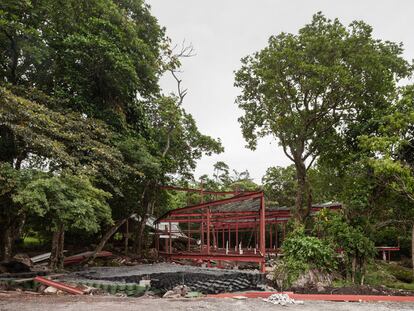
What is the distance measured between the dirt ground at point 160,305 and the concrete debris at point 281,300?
7.4 inches

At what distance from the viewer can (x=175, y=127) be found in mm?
21844

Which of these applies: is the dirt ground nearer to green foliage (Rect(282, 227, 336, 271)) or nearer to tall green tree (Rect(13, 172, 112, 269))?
tall green tree (Rect(13, 172, 112, 269))

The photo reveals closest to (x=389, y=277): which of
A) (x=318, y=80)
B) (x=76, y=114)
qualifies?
(x=318, y=80)

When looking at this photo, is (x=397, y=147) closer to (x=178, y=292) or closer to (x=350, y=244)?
(x=350, y=244)

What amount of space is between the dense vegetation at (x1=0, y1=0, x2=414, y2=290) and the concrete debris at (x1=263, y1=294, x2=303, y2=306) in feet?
8.41

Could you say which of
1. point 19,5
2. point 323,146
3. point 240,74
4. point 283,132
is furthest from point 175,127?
point 19,5

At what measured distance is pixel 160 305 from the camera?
8.27 m

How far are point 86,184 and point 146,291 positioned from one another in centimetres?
361

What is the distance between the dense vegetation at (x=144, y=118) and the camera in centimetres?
1137

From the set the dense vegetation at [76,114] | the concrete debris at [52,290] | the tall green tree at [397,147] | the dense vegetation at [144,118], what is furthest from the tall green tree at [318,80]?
the concrete debris at [52,290]

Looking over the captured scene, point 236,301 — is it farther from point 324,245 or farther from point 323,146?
point 323,146

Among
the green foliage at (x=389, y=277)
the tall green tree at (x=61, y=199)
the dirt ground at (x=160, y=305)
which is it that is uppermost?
the tall green tree at (x=61, y=199)

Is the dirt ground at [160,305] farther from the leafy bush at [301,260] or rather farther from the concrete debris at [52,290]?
the leafy bush at [301,260]

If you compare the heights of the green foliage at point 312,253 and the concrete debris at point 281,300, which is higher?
the green foliage at point 312,253
